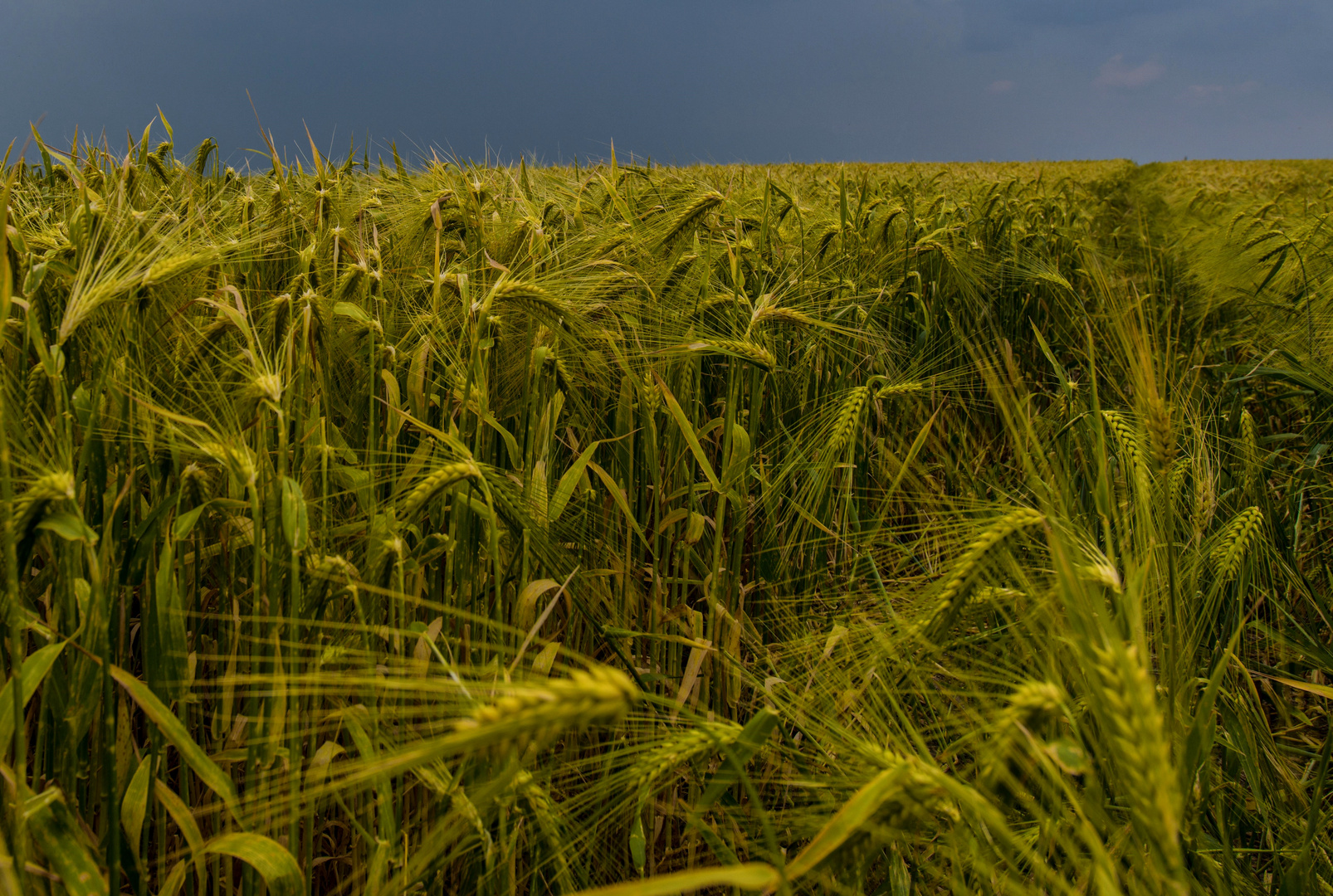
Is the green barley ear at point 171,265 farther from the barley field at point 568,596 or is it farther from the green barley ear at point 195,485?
the green barley ear at point 195,485

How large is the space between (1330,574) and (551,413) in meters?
1.76

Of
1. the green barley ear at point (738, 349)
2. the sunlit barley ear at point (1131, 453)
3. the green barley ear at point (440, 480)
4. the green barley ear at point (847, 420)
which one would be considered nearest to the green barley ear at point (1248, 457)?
the sunlit barley ear at point (1131, 453)

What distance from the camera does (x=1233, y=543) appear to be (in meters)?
1.36

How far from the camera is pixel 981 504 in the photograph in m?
1.13

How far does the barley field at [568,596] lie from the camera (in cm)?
77

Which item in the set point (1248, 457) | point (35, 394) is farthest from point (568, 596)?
point (1248, 457)

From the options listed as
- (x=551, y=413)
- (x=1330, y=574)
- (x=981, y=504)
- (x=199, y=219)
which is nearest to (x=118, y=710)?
(x=551, y=413)

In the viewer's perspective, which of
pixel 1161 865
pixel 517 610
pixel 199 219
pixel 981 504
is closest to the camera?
pixel 1161 865

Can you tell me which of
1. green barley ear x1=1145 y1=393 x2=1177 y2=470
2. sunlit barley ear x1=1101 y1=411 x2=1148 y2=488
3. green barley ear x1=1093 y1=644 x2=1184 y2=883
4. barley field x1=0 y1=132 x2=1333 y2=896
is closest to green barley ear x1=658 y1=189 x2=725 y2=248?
barley field x1=0 y1=132 x2=1333 y2=896

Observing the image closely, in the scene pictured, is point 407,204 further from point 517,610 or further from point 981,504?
point 981,504

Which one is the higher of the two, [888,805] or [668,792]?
[888,805]

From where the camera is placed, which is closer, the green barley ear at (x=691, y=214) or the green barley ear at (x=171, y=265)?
the green barley ear at (x=171, y=265)

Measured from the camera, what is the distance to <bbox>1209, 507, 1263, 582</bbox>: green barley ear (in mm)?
1295

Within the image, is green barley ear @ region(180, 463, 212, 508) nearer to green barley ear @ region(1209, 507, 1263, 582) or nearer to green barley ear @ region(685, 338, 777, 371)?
green barley ear @ region(685, 338, 777, 371)
